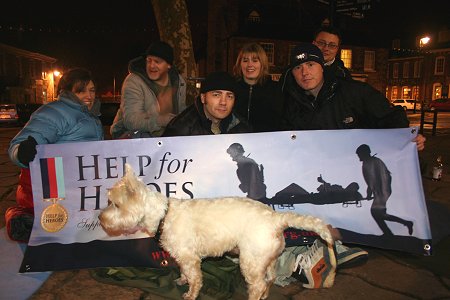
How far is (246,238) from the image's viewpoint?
289 cm

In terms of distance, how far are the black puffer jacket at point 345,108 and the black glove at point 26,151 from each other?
2.91 metres

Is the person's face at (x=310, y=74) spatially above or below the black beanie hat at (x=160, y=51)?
below

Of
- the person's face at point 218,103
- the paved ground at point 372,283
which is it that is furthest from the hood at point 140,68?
the paved ground at point 372,283

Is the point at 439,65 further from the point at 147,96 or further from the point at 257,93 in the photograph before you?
the point at 147,96

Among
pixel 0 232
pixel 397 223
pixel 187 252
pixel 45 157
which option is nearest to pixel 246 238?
pixel 187 252

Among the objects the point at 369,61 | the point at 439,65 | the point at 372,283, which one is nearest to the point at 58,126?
the point at 372,283

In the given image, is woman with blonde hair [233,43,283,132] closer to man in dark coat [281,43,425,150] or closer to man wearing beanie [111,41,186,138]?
man in dark coat [281,43,425,150]

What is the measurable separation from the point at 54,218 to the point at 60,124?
1.02 metres

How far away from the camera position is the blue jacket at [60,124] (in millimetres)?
3625

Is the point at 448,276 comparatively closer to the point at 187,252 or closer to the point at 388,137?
the point at 388,137

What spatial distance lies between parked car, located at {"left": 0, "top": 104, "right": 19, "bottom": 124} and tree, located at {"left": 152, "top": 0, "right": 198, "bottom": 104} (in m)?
19.1

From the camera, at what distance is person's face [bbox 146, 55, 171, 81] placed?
464 cm

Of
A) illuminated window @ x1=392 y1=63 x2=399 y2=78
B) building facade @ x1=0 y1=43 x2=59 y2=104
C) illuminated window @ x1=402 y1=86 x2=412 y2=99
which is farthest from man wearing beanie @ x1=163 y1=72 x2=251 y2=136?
illuminated window @ x1=392 y1=63 x2=399 y2=78

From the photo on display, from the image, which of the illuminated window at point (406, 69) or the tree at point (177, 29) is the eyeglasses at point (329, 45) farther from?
the illuminated window at point (406, 69)
